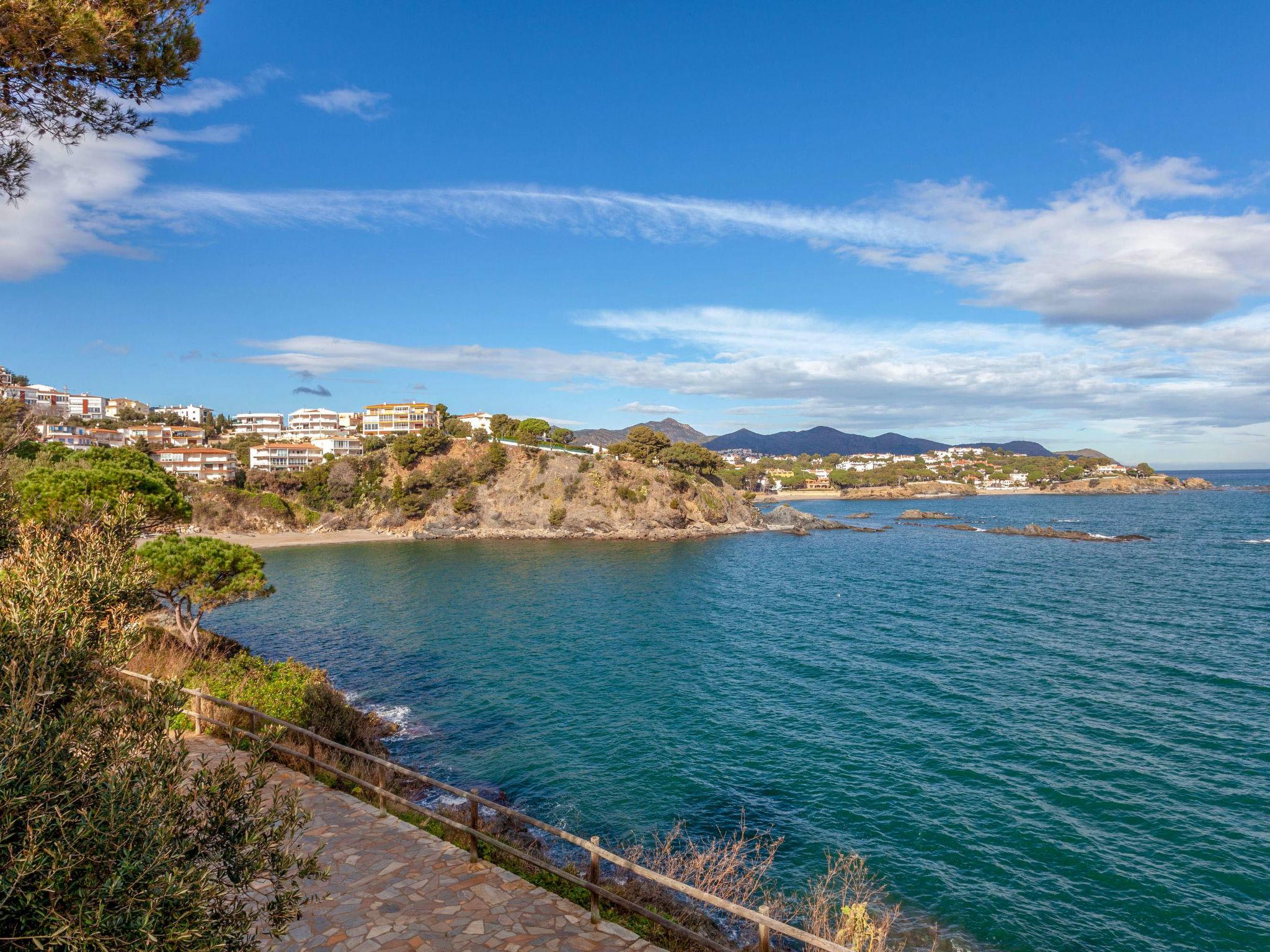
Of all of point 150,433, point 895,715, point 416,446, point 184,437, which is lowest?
point 895,715

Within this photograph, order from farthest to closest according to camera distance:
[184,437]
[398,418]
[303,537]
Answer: [398,418] → [184,437] → [303,537]

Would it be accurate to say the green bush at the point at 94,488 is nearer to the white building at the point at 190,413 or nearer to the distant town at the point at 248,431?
the distant town at the point at 248,431

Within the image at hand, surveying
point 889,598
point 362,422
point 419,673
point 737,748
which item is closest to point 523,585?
point 419,673

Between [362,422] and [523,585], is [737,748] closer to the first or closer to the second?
[523,585]

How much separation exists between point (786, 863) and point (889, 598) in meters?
38.7

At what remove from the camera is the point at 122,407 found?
156 meters

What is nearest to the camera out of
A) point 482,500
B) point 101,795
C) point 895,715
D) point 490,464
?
point 101,795

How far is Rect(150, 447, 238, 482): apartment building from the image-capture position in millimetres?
102625

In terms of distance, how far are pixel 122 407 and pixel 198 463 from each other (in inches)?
2997

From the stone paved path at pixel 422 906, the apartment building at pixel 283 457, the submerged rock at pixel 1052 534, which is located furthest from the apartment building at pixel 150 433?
the submerged rock at pixel 1052 534

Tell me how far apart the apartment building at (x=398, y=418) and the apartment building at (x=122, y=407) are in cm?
5347

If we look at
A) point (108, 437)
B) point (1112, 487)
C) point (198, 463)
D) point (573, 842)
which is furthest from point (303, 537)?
point (1112, 487)

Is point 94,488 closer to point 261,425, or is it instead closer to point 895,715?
point 895,715

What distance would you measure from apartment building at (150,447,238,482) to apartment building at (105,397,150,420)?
6353cm
